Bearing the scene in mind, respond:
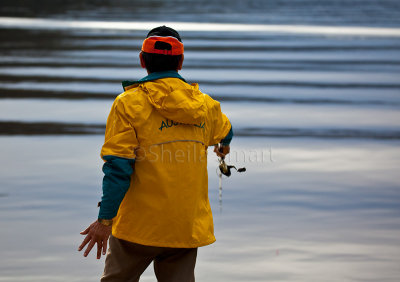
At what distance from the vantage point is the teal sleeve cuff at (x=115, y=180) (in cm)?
343

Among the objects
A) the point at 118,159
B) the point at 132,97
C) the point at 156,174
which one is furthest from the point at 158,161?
the point at 132,97

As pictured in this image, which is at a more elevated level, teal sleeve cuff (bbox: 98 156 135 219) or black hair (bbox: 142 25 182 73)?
black hair (bbox: 142 25 182 73)

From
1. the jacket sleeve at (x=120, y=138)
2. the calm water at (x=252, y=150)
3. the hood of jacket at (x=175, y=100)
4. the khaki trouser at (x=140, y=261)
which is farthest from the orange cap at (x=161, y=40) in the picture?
the calm water at (x=252, y=150)

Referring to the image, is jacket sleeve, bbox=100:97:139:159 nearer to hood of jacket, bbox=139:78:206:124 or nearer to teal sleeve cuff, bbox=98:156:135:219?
teal sleeve cuff, bbox=98:156:135:219

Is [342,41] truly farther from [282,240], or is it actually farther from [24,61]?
[282,240]

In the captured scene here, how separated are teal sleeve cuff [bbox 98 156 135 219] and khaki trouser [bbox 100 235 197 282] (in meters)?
0.21

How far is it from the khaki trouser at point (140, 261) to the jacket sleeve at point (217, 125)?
1.67ft

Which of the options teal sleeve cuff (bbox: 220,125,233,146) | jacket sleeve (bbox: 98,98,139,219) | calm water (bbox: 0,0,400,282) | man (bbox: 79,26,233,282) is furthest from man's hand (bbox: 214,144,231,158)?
calm water (bbox: 0,0,400,282)

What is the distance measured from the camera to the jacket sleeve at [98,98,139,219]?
3434 millimetres

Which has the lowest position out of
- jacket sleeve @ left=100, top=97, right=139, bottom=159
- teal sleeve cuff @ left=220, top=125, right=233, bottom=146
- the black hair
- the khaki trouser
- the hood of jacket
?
the khaki trouser

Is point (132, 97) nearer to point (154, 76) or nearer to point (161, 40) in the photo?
point (154, 76)

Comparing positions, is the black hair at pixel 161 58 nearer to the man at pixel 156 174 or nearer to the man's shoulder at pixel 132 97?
the man at pixel 156 174

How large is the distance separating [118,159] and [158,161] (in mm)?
170

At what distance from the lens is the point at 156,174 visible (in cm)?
349
